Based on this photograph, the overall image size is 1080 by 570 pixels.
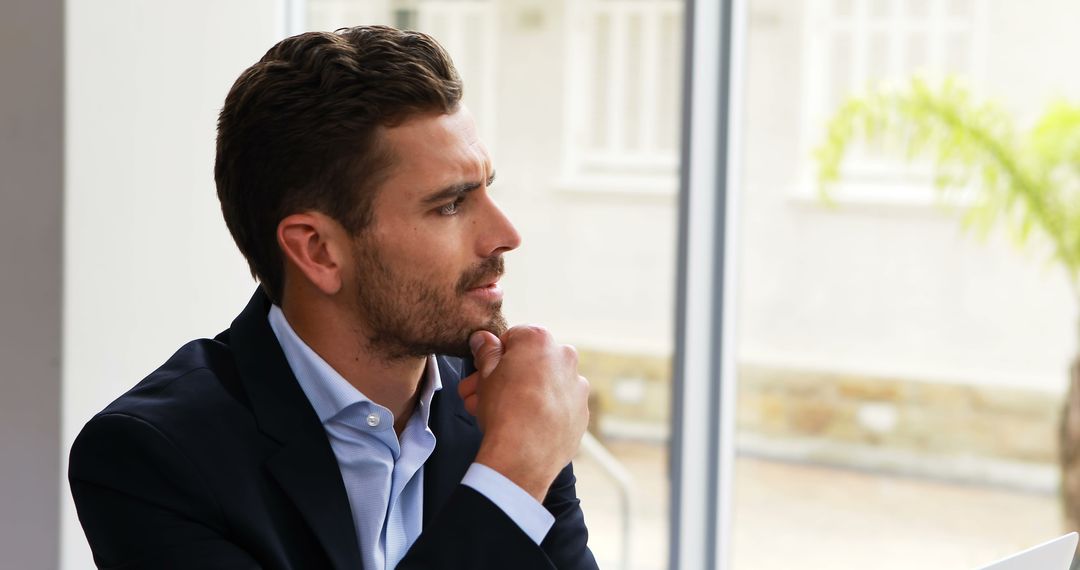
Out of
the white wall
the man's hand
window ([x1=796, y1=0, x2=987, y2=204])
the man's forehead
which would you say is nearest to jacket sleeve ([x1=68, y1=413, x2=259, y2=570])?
the man's hand

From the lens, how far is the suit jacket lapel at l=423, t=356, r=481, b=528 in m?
1.21

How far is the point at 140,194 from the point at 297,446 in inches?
39.6

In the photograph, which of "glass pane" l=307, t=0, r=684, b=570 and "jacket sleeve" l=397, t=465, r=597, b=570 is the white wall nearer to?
"jacket sleeve" l=397, t=465, r=597, b=570

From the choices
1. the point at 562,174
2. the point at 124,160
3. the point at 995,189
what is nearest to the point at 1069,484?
the point at 995,189

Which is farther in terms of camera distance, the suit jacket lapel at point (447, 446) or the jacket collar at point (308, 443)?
the suit jacket lapel at point (447, 446)

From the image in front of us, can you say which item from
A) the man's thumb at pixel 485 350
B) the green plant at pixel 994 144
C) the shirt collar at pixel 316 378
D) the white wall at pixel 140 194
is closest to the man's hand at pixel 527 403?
the man's thumb at pixel 485 350

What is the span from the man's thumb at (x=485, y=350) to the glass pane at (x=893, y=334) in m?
2.62

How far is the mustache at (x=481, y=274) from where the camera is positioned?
1.18m

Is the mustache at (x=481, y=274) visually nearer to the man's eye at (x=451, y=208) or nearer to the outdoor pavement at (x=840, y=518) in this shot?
the man's eye at (x=451, y=208)

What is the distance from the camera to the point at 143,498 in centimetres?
104

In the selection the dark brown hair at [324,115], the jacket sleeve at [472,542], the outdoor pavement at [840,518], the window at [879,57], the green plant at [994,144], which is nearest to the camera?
the jacket sleeve at [472,542]

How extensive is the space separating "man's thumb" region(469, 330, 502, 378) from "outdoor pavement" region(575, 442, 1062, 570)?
2.93 metres

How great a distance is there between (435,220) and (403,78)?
151 millimetres

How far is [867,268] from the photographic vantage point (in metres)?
4.62
